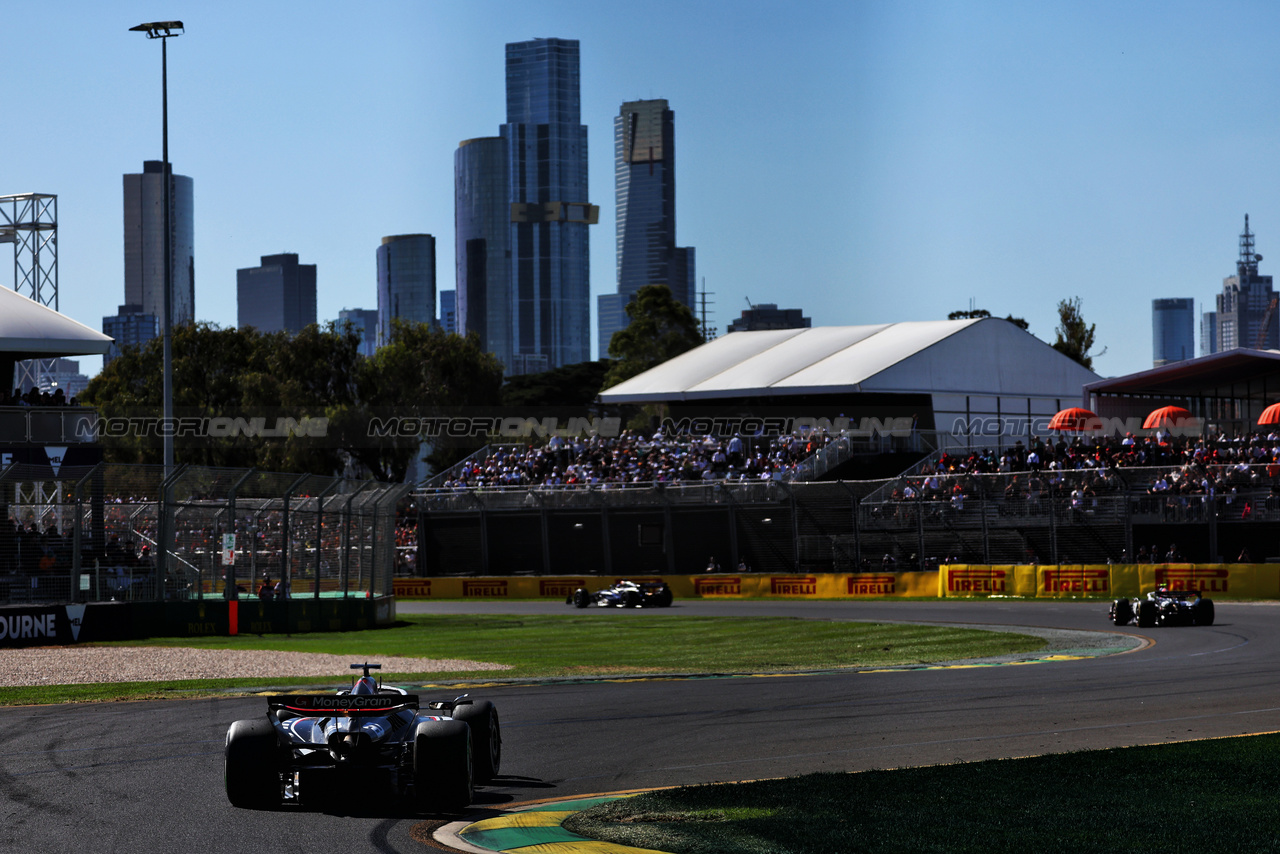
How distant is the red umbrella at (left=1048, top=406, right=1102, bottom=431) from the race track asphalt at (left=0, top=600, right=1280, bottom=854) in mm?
32011

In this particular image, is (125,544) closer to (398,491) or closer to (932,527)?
(398,491)

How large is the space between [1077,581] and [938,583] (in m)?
4.41

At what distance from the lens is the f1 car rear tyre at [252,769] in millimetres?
9328

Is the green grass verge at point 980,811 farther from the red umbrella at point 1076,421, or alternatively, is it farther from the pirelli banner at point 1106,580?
the red umbrella at point 1076,421

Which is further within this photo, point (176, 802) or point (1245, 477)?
point (1245, 477)

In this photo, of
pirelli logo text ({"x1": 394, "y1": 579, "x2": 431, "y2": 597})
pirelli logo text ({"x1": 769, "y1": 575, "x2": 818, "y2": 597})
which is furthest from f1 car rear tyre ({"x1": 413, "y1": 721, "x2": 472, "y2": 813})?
pirelli logo text ({"x1": 394, "y1": 579, "x2": 431, "y2": 597})

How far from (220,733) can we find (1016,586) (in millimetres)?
31404

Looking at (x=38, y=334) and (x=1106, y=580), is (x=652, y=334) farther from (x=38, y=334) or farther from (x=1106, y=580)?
(x=38, y=334)

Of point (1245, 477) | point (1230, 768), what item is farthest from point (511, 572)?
point (1230, 768)

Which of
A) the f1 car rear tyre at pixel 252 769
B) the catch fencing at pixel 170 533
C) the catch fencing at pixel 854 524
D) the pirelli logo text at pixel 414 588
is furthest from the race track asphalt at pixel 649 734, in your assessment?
the pirelli logo text at pixel 414 588

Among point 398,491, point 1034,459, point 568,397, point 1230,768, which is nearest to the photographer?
point 1230,768

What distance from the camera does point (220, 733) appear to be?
13.4m

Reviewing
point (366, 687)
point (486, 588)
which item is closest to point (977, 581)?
point (486, 588)

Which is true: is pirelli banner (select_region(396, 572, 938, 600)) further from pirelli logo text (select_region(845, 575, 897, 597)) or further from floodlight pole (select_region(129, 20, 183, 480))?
floodlight pole (select_region(129, 20, 183, 480))
